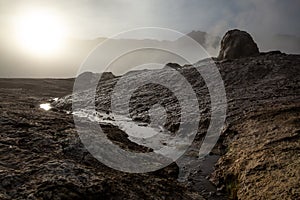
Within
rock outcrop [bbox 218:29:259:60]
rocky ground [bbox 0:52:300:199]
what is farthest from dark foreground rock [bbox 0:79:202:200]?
rock outcrop [bbox 218:29:259:60]

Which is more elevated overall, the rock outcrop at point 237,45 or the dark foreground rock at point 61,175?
the rock outcrop at point 237,45

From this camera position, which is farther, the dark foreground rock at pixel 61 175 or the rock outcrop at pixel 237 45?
the rock outcrop at pixel 237 45

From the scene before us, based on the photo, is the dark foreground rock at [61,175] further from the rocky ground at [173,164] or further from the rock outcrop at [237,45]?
the rock outcrop at [237,45]

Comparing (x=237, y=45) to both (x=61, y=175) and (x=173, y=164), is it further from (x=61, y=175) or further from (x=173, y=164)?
(x=61, y=175)

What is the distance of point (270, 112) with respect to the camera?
2750cm

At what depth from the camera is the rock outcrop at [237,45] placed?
6476cm

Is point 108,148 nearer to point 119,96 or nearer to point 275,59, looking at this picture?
point 119,96

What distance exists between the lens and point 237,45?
66.3m

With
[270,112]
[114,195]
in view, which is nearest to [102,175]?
[114,195]

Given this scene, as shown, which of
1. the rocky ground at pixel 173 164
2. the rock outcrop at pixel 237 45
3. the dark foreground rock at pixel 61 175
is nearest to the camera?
the dark foreground rock at pixel 61 175

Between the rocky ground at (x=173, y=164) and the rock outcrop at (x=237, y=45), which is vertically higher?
the rock outcrop at (x=237, y=45)

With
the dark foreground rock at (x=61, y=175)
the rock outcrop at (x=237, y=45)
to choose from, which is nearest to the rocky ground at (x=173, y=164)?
the dark foreground rock at (x=61, y=175)

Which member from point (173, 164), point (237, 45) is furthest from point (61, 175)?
point (237, 45)

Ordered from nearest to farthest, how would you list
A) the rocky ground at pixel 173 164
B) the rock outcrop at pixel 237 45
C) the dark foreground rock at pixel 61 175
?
the dark foreground rock at pixel 61 175 → the rocky ground at pixel 173 164 → the rock outcrop at pixel 237 45
